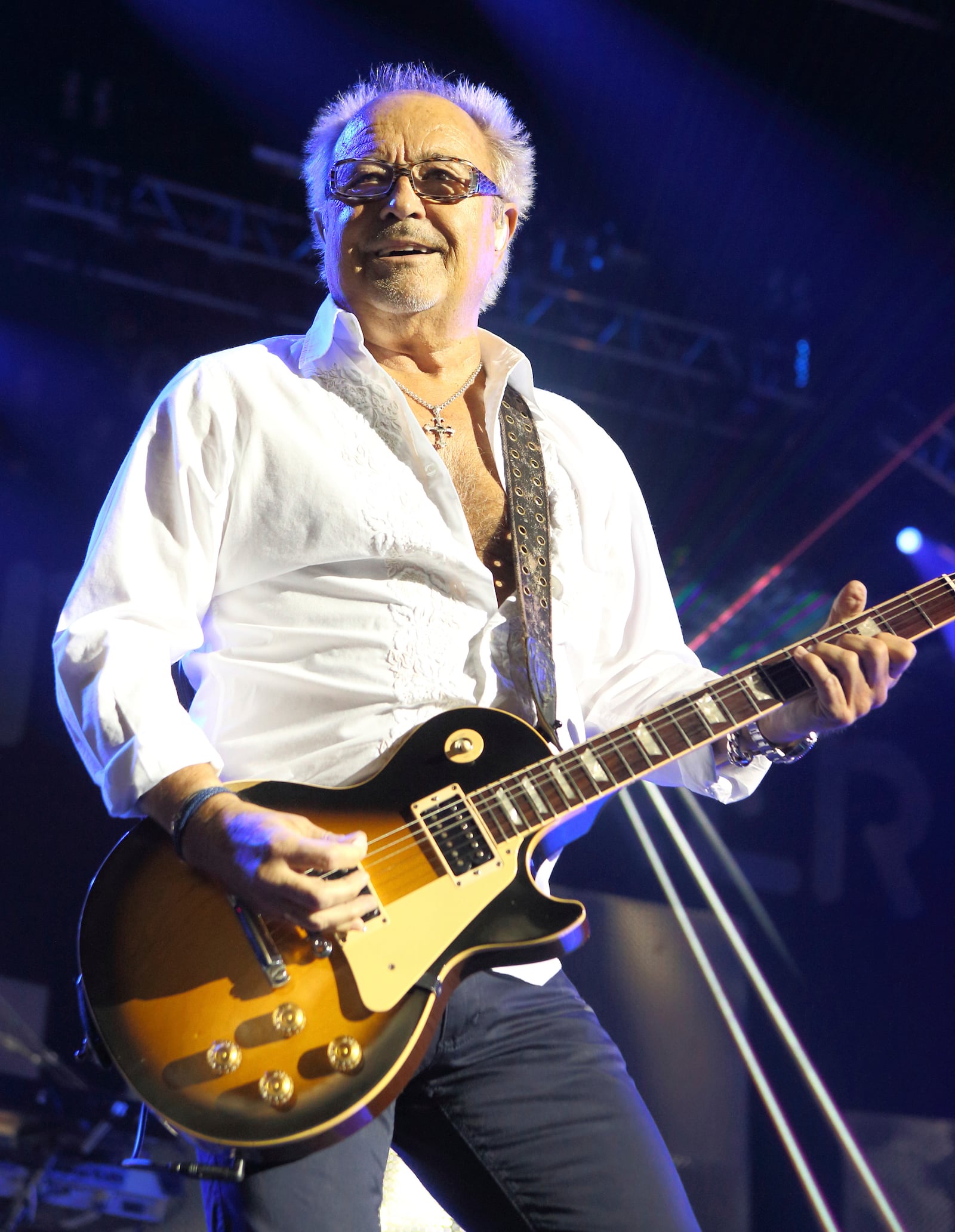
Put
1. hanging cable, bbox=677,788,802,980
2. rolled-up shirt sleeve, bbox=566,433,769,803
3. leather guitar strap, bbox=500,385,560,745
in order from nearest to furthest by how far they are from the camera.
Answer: leather guitar strap, bbox=500,385,560,745 → rolled-up shirt sleeve, bbox=566,433,769,803 → hanging cable, bbox=677,788,802,980

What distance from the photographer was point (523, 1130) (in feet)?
6.06

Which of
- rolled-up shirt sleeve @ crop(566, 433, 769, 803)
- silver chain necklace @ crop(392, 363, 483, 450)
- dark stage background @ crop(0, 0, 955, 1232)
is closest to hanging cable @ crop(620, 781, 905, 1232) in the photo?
dark stage background @ crop(0, 0, 955, 1232)

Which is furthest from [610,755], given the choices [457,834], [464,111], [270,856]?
[464,111]

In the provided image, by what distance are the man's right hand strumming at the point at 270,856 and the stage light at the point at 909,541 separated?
5661mm

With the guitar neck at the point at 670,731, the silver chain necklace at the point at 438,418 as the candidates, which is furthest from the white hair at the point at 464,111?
the guitar neck at the point at 670,731

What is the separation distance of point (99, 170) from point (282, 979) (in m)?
5.86

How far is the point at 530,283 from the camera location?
21.9ft

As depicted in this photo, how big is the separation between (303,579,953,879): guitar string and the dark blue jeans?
30cm

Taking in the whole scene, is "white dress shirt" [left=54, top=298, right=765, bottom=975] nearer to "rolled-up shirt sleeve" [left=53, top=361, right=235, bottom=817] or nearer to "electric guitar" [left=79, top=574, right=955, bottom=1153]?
"rolled-up shirt sleeve" [left=53, top=361, right=235, bottom=817]

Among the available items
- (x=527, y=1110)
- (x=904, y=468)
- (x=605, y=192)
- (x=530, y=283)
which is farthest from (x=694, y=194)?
(x=527, y=1110)

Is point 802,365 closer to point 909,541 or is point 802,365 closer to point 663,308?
point 663,308

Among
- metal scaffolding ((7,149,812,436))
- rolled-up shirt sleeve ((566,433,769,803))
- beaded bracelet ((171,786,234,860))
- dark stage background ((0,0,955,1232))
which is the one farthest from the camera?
metal scaffolding ((7,149,812,436))

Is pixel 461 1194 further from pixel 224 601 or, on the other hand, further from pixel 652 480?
pixel 652 480

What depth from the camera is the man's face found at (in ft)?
8.13
